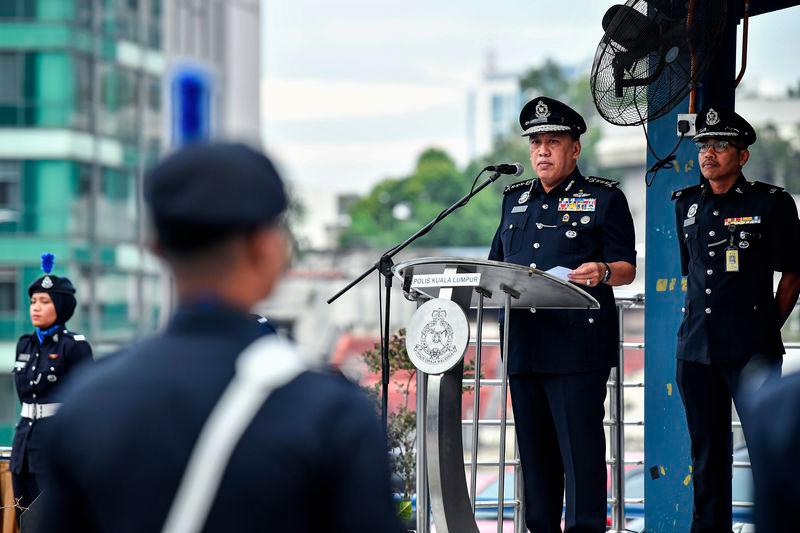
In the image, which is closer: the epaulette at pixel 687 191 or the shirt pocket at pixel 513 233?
the shirt pocket at pixel 513 233

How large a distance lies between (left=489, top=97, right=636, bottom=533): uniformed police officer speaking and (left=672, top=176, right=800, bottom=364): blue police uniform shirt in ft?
0.97

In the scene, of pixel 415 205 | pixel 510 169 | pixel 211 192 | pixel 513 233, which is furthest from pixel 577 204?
pixel 415 205

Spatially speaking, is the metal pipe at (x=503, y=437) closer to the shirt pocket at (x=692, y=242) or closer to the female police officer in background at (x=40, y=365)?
the shirt pocket at (x=692, y=242)

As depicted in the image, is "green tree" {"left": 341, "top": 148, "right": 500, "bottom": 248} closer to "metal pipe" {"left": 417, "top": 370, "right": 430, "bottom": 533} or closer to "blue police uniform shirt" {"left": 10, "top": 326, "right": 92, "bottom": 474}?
"blue police uniform shirt" {"left": 10, "top": 326, "right": 92, "bottom": 474}

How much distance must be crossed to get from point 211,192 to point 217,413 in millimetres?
268

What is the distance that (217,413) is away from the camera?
158cm

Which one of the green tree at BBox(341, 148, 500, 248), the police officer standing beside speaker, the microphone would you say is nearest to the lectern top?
the microphone

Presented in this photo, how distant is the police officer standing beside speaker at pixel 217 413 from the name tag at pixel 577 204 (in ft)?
9.79

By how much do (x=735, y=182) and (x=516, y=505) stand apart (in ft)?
5.50

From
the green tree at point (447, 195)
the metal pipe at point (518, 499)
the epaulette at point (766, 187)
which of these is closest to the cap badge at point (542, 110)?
the epaulette at point (766, 187)

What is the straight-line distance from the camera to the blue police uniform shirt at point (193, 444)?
1.55 m

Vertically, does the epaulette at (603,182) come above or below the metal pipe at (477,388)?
above

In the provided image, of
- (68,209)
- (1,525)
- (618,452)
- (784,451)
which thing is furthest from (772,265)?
(68,209)

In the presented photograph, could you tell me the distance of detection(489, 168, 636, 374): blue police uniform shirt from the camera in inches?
176
